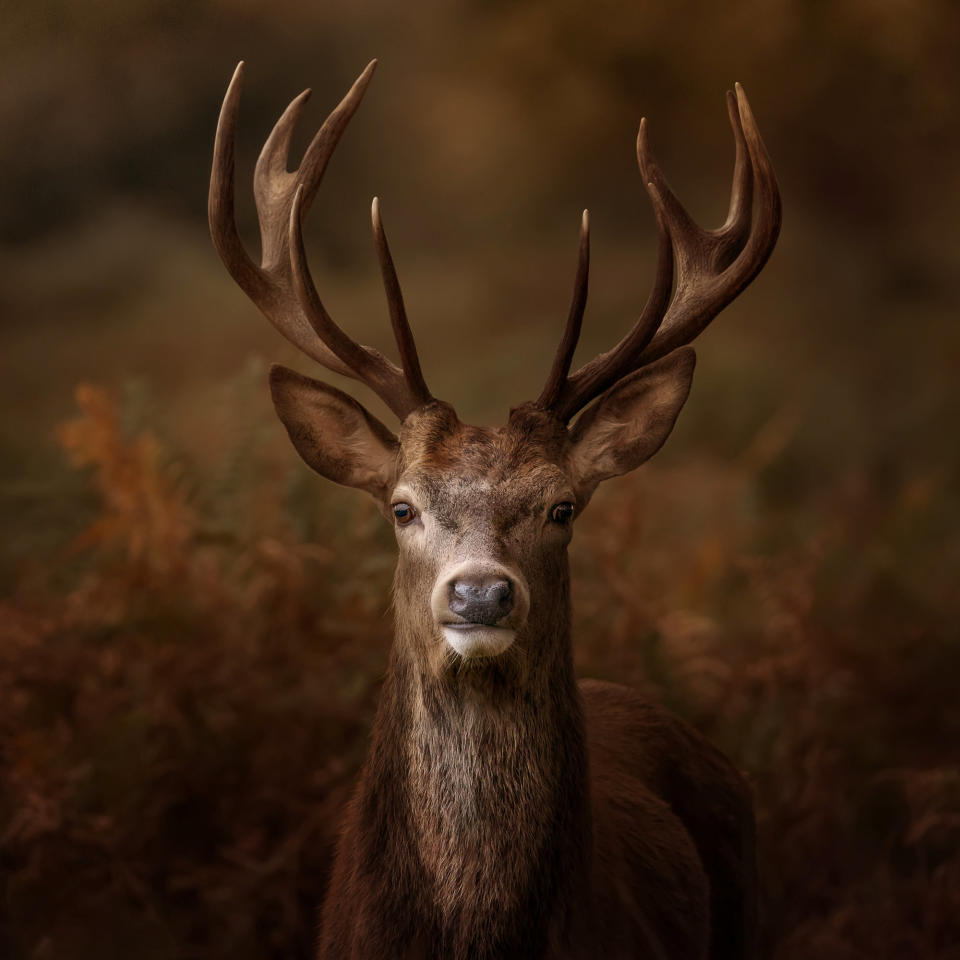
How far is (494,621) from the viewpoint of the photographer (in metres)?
3.29

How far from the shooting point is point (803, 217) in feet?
28.4

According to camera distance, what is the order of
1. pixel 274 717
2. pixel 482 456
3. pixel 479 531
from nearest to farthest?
pixel 479 531 < pixel 482 456 < pixel 274 717

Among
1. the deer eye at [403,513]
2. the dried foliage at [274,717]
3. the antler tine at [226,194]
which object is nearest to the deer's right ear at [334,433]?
the deer eye at [403,513]

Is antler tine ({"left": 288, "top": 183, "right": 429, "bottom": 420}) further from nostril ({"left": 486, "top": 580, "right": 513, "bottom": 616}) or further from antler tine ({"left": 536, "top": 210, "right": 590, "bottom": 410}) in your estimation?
nostril ({"left": 486, "top": 580, "right": 513, "bottom": 616})

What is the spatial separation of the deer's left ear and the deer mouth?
29.9 inches

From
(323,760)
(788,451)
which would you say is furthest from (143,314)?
(788,451)

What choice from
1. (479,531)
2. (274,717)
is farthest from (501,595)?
(274,717)

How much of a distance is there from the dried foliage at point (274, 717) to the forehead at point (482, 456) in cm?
197

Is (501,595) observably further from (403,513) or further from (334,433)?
(334,433)

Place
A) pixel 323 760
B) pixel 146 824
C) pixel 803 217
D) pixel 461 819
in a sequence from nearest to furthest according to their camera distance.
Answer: pixel 461 819 < pixel 146 824 < pixel 323 760 < pixel 803 217

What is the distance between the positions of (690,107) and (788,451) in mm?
2159

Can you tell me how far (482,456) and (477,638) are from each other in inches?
22.5

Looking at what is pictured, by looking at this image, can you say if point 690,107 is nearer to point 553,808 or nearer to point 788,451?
point 788,451

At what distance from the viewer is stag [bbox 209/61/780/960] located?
353 cm
